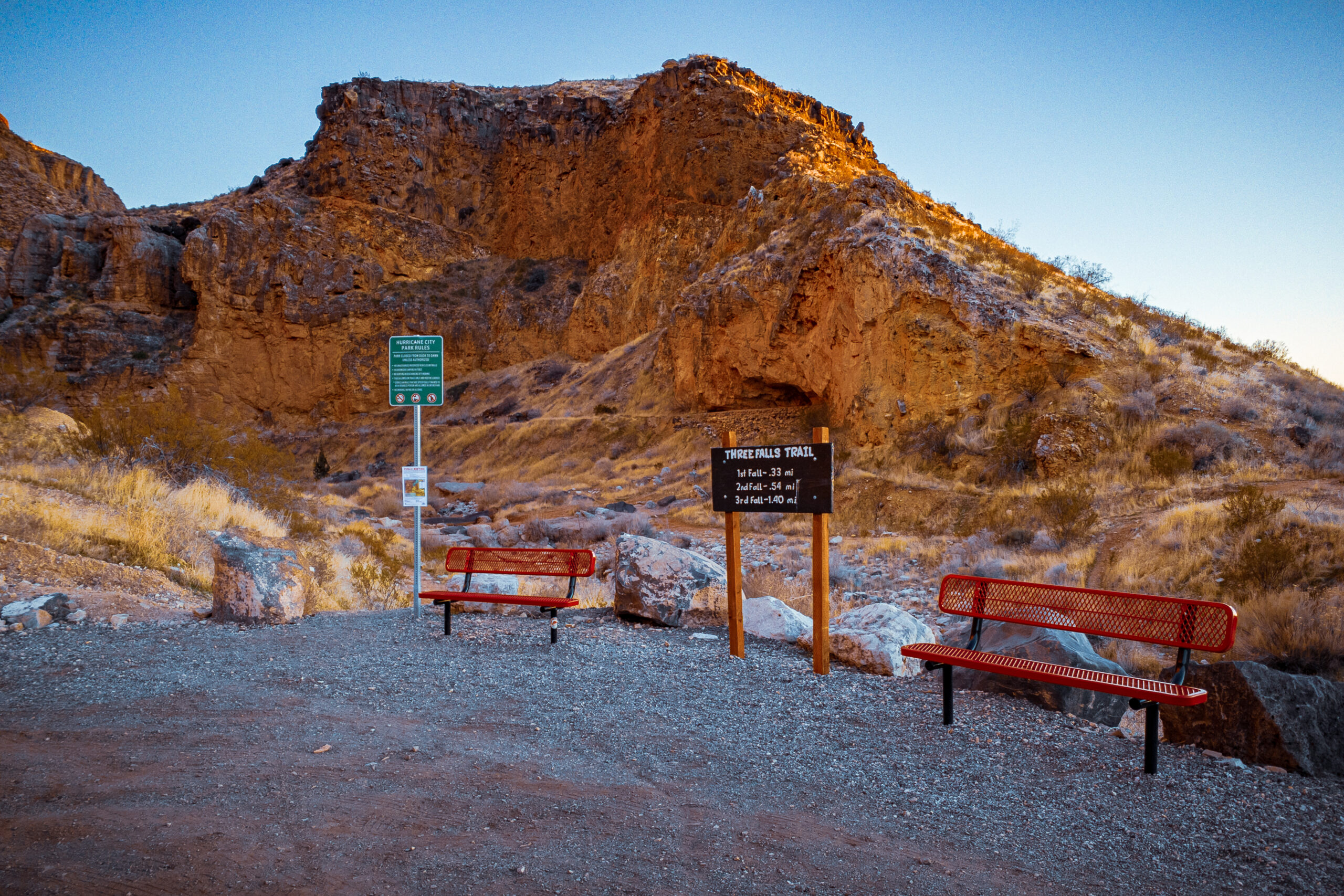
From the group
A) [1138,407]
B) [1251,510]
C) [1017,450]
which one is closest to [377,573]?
[1251,510]

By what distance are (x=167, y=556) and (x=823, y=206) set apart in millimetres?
23442

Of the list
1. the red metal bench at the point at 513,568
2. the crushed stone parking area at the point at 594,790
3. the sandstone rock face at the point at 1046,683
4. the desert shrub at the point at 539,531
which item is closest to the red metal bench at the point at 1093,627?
the sandstone rock face at the point at 1046,683

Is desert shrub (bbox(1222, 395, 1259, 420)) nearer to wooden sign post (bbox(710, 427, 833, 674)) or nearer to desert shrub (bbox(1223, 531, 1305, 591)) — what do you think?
desert shrub (bbox(1223, 531, 1305, 591))

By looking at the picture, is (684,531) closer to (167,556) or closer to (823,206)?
(167,556)

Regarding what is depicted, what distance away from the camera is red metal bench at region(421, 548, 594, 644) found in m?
7.07

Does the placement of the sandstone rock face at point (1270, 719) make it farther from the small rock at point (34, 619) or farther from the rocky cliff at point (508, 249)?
the rocky cliff at point (508, 249)

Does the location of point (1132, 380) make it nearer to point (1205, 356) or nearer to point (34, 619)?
point (1205, 356)

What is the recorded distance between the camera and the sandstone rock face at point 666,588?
745 cm

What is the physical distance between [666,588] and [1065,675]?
12.9 ft

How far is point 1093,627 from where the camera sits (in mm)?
4980

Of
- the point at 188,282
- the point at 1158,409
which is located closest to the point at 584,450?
the point at 1158,409

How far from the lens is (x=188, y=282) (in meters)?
49.3

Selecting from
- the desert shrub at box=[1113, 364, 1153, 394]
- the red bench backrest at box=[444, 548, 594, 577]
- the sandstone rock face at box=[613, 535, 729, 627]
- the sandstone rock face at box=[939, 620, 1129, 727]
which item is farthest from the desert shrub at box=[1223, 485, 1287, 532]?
the red bench backrest at box=[444, 548, 594, 577]

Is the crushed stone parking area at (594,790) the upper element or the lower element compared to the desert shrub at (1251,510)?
lower
